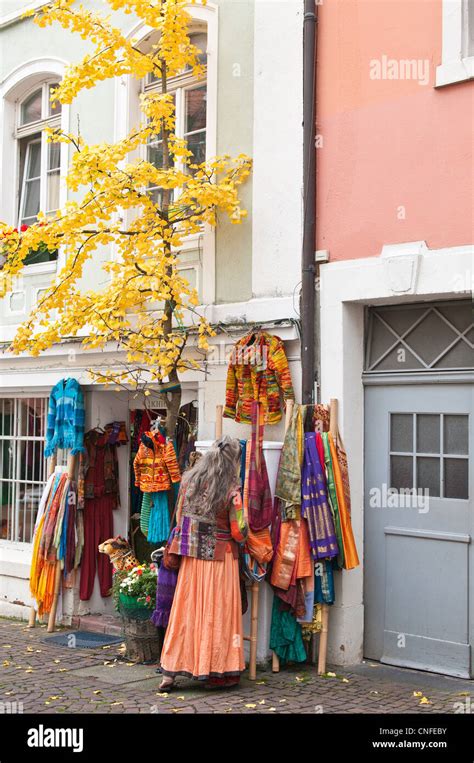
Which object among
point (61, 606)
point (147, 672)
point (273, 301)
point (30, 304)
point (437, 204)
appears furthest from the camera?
point (30, 304)

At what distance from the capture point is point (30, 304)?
10.9 meters

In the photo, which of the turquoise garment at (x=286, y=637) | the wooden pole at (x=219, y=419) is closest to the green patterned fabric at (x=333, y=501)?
the turquoise garment at (x=286, y=637)

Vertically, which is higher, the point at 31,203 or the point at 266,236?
the point at 31,203

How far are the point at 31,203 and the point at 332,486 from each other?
5.86 m

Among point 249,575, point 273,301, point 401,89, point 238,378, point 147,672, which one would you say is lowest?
point 147,672

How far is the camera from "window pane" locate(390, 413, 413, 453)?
7582 mm

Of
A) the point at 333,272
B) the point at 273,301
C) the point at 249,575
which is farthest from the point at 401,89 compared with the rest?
the point at 249,575

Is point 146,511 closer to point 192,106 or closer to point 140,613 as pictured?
point 140,613

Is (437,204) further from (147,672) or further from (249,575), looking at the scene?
(147,672)

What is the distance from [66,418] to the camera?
387 inches

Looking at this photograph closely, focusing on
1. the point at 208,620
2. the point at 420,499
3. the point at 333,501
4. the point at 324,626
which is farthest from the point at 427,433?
the point at 208,620

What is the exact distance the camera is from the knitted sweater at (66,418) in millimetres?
9750

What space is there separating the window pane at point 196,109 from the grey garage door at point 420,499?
290cm

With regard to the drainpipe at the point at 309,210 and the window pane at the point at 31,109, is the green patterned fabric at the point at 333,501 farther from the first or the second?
the window pane at the point at 31,109
